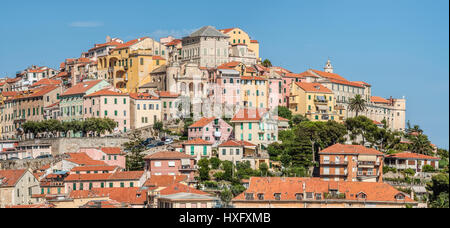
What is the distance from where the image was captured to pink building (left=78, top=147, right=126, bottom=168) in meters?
87.0

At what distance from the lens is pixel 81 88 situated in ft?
335

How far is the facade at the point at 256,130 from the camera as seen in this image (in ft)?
291

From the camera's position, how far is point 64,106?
4018 inches

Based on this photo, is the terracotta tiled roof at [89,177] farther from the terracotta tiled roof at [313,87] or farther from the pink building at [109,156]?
the terracotta tiled roof at [313,87]

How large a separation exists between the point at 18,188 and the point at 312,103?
45003 millimetres

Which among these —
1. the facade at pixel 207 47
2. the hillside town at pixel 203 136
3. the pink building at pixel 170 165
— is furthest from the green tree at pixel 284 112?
the pink building at pixel 170 165

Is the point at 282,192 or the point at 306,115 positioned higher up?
the point at 306,115

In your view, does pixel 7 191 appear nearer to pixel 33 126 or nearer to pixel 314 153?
pixel 33 126

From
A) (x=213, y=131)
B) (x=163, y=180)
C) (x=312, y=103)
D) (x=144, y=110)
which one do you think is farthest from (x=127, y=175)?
(x=312, y=103)

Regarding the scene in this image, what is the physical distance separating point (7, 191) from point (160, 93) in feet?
98.6

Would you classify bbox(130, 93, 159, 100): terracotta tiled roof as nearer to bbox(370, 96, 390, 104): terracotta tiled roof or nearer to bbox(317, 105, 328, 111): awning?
bbox(317, 105, 328, 111): awning

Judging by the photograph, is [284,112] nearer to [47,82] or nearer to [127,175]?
[127,175]

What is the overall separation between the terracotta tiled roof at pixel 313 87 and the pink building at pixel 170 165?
30.8 metres
